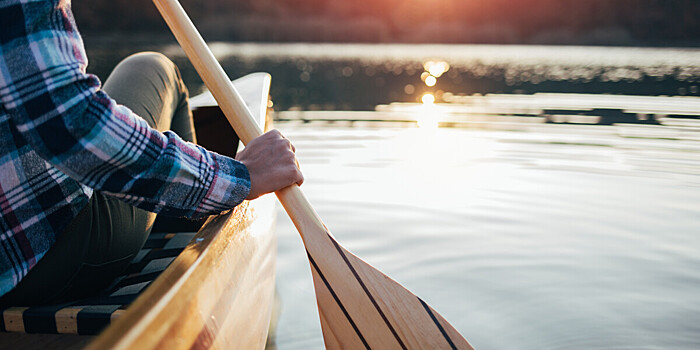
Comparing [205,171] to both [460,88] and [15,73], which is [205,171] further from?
[460,88]

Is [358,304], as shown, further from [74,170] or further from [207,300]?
[74,170]

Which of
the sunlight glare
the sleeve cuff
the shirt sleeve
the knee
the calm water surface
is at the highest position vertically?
the sunlight glare

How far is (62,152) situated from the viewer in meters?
0.71

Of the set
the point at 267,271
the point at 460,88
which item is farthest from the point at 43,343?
the point at 460,88

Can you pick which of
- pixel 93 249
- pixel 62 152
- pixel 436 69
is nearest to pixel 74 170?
pixel 62 152

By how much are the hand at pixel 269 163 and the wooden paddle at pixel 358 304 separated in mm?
121

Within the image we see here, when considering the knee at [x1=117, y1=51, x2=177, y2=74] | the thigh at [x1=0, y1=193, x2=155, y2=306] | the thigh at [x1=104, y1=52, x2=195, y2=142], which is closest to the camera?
the thigh at [x1=0, y1=193, x2=155, y2=306]

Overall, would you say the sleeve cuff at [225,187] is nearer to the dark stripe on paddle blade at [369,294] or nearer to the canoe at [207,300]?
the canoe at [207,300]

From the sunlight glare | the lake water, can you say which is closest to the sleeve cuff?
the lake water

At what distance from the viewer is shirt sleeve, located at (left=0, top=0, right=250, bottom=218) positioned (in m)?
0.66

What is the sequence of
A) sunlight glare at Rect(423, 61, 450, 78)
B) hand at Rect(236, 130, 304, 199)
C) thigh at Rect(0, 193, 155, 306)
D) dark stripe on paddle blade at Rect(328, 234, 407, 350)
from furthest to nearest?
sunlight glare at Rect(423, 61, 450, 78) → dark stripe on paddle blade at Rect(328, 234, 407, 350) → hand at Rect(236, 130, 304, 199) → thigh at Rect(0, 193, 155, 306)

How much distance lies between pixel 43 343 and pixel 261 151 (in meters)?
0.49

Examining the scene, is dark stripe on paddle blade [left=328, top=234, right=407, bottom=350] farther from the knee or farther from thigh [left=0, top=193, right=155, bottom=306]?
the knee

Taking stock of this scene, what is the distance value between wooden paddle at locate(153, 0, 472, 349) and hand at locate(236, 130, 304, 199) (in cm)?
12
